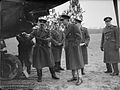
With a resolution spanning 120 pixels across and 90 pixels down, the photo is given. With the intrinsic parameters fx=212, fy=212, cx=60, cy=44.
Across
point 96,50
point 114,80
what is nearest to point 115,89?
point 114,80

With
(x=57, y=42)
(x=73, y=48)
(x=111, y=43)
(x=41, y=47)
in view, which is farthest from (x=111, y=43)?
(x=41, y=47)

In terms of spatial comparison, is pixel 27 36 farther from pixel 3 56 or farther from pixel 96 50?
pixel 96 50

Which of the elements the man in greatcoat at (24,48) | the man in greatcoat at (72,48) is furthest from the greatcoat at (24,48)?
the man in greatcoat at (72,48)

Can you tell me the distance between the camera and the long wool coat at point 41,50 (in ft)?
17.3

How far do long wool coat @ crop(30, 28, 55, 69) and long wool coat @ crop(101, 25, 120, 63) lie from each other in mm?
1697

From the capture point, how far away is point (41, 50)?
532cm

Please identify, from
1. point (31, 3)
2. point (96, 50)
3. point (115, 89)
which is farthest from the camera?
point (96, 50)

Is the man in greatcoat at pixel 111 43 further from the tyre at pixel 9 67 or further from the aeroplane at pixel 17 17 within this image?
the tyre at pixel 9 67

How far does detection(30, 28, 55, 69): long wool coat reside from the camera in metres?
5.27

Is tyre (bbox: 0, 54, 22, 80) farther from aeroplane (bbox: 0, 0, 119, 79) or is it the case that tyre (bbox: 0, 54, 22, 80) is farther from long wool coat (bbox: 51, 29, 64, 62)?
long wool coat (bbox: 51, 29, 64, 62)

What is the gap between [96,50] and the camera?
8211 millimetres

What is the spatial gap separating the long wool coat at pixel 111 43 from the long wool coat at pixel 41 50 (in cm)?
170

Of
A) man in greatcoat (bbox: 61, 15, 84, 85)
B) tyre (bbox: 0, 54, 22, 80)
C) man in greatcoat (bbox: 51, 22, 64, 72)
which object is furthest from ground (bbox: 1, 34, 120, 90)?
man in greatcoat (bbox: 51, 22, 64, 72)

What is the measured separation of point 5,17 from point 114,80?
304cm
